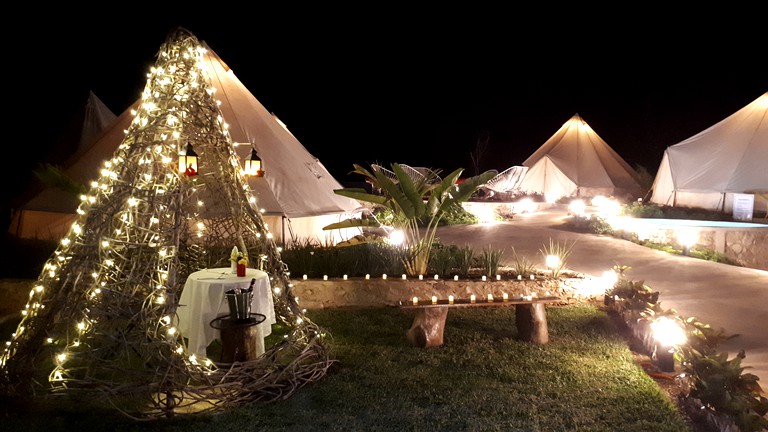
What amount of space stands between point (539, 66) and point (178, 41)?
47.3 m

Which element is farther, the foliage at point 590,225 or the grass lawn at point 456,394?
the foliage at point 590,225

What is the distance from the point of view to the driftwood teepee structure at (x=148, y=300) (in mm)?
4891

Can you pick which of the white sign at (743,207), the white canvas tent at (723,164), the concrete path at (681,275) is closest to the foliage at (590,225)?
the concrete path at (681,275)

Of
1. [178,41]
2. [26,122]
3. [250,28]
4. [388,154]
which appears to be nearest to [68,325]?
[178,41]

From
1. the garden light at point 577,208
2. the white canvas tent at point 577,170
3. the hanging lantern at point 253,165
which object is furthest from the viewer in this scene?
the white canvas tent at point 577,170

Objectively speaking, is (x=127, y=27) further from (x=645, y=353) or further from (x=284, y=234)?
(x=645, y=353)

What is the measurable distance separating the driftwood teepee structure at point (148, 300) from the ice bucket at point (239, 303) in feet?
1.44

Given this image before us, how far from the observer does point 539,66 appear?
49.8 m

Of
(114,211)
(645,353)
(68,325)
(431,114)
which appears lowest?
(645,353)

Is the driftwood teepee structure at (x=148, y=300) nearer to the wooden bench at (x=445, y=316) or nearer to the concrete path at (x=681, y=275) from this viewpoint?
the wooden bench at (x=445, y=316)

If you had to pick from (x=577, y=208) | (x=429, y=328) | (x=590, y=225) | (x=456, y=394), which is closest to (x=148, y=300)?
(x=456, y=394)

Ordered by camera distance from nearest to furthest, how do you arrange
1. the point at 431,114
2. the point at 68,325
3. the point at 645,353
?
the point at 68,325
the point at 645,353
the point at 431,114

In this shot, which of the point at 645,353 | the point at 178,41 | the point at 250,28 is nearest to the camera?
the point at 178,41

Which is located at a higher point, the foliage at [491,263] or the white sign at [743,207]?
the white sign at [743,207]
